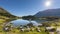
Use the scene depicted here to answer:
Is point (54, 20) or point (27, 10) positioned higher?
point (27, 10)

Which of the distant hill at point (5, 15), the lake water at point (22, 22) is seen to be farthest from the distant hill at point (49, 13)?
the distant hill at point (5, 15)

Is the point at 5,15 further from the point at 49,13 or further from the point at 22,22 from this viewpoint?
the point at 49,13

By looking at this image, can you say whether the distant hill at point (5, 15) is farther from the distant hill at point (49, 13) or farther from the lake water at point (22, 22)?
the distant hill at point (49, 13)

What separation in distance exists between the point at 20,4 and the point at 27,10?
141 millimetres

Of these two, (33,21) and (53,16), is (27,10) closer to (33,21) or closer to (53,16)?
(33,21)

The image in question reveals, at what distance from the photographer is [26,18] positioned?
1.83 meters

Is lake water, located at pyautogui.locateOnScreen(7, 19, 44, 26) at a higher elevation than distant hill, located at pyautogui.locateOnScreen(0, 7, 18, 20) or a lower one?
lower

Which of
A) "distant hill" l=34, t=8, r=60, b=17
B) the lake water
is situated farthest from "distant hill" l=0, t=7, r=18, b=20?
"distant hill" l=34, t=8, r=60, b=17

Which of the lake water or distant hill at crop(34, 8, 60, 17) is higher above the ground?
distant hill at crop(34, 8, 60, 17)

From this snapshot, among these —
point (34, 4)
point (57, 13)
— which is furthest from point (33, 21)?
point (57, 13)

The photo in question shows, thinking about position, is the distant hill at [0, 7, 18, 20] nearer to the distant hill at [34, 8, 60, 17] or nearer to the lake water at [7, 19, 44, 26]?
the lake water at [7, 19, 44, 26]

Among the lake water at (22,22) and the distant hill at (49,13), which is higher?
the distant hill at (49,13)

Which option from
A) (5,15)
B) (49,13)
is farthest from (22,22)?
(49,13)

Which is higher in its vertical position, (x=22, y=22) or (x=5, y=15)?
(x=5, y=15)
